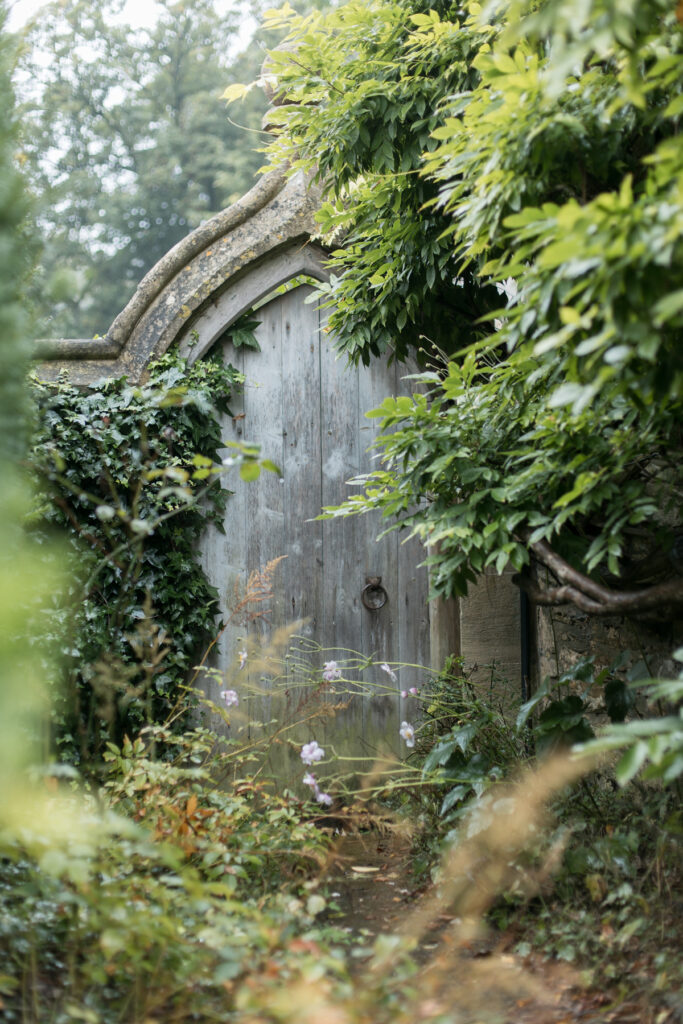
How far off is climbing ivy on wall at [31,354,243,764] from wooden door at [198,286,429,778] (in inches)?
5.6

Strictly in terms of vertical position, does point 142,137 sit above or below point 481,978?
above

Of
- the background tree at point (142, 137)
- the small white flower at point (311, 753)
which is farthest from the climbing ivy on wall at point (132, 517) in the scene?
the background tree at point (142, 137)

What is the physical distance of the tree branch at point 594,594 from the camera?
2.44m

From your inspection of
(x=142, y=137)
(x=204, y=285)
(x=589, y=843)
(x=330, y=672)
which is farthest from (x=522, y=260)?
(x=142, y=137)

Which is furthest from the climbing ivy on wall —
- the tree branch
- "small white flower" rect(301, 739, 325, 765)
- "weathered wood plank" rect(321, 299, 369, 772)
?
the tree branch

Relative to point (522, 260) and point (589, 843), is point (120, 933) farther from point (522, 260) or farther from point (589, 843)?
point (522, 260)

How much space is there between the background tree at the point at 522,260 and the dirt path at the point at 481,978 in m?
1.05

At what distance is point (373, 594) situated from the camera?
161 inches

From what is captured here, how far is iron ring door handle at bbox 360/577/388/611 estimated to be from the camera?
161 inches

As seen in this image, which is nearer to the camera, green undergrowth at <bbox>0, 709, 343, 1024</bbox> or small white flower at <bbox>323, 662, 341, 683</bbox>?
green undergrowth at <bbox>0, 709, 343, 1024</bbox>

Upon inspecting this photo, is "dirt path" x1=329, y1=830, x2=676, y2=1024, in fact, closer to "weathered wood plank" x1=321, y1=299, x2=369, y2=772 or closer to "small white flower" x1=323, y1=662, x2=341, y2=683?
"small white flower" x1=323, y1=662, x2=341, y2=683

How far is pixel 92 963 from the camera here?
171 cm

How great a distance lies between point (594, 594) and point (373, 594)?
1654 mm

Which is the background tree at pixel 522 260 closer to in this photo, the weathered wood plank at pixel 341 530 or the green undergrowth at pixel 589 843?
the weathered wood plank at pixel 341 530
